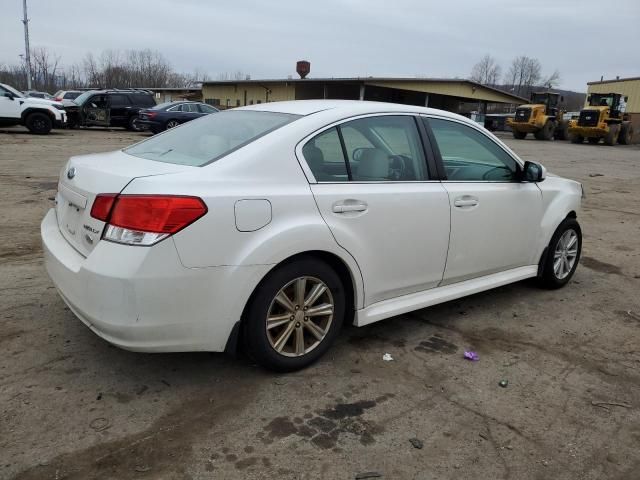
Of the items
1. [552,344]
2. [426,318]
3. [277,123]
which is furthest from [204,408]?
[552,344]

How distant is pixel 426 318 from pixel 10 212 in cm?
575

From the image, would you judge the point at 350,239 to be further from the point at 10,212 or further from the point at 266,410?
the point at 10,212

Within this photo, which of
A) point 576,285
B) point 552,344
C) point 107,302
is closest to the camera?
point 107,302

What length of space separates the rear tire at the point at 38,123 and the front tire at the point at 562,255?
19960 mm

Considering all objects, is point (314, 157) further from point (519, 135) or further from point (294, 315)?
point (519, 135)

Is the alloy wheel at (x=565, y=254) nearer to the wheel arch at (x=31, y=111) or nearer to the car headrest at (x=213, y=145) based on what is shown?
the car headrest at (x=213, y=145)

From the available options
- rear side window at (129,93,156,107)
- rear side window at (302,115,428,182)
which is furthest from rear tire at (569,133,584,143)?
rear side window at (302,115,428,182)

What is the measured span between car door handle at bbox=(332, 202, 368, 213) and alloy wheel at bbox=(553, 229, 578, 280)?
243 centimetres

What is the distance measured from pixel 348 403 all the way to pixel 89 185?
183 centimetres

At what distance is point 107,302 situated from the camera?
263 cm

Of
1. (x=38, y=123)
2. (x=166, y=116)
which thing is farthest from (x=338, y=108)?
(x=38, y=123)

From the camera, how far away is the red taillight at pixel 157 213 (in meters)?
2.60

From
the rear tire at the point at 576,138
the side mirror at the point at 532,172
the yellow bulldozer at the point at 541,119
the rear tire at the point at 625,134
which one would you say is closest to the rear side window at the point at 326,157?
the side mirror at the point at 532,172

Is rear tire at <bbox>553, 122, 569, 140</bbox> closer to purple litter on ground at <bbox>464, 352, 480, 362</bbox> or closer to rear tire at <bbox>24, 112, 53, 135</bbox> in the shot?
rear tire at <bbox>24, 112, 53, 135</bbox>
